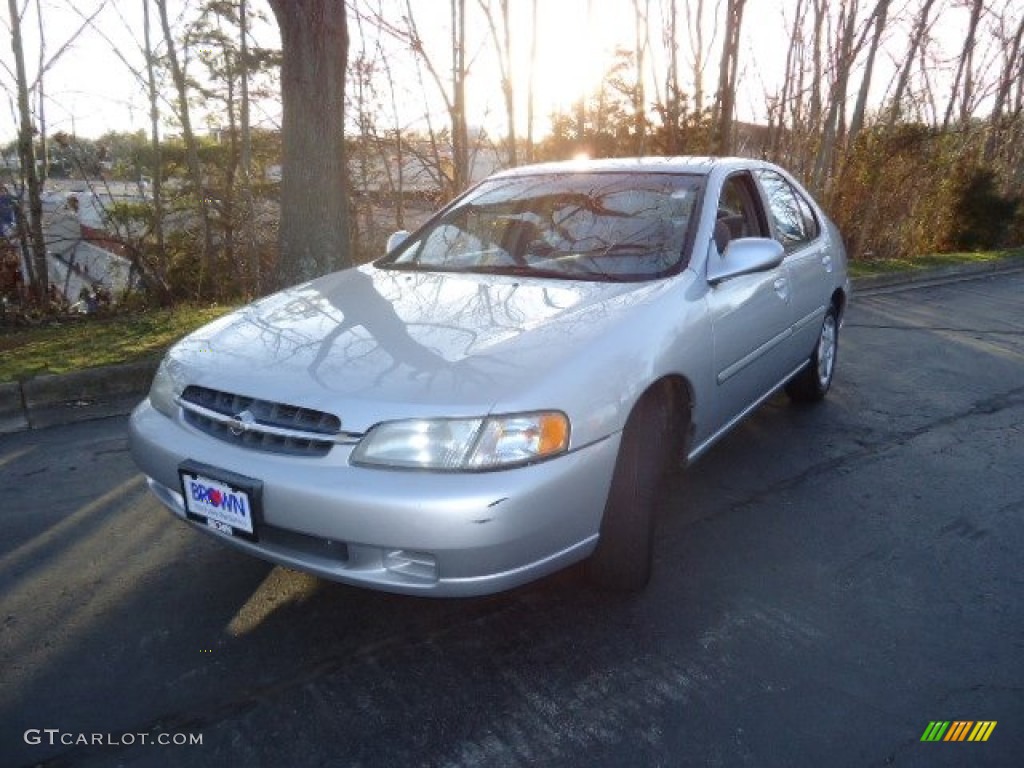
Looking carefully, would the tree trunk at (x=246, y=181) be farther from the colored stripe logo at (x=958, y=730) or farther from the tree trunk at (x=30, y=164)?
the colored stripe logo at (x=958, y=730)

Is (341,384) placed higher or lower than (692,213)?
lower

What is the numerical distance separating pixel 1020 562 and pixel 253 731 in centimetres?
275

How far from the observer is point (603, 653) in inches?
89.8

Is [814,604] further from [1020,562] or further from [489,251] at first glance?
[489,251]

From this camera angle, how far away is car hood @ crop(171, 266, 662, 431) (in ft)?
6.78

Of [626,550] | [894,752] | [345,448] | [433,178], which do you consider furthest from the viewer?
[433,178]

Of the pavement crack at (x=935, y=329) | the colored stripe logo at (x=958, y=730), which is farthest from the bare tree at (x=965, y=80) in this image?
the colored stripe logo at (x=958, y=730)

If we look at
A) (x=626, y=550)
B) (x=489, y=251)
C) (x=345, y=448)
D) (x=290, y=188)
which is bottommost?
(x=626, y=550)

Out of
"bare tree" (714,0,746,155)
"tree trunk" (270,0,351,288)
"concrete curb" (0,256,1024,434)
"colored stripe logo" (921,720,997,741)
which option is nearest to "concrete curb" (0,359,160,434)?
"concrete curb" (0,256,1024,434)

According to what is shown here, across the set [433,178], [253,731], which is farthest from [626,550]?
[433,178]

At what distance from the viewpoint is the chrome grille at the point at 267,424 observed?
206 cm

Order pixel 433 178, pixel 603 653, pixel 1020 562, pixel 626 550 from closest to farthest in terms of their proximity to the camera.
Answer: pixel 603 653 → pixel 626 550 → pixel 1020 562 → pixel 433 178

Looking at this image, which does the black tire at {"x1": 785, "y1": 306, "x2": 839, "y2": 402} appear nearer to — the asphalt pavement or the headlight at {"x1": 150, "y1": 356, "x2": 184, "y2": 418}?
the asphalt pavement

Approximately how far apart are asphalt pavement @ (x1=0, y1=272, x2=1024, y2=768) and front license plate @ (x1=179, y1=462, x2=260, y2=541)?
0.41m
